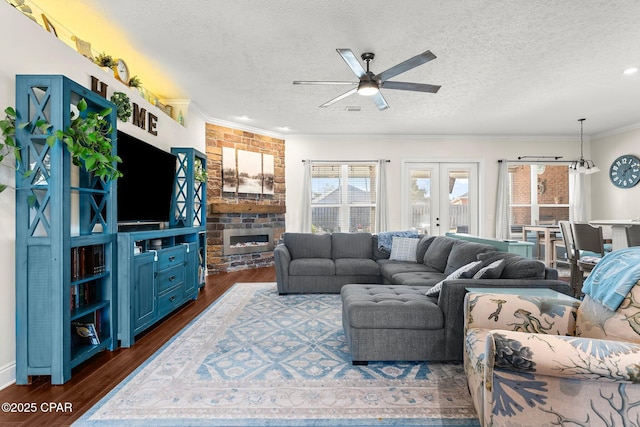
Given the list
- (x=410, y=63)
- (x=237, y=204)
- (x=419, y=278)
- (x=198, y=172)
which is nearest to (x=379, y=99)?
(x=410, y=63)

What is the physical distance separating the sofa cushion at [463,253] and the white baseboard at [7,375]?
3.61 meters

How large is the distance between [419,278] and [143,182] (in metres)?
2.98

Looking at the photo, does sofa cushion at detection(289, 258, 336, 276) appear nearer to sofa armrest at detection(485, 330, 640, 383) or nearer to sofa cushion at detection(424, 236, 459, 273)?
sofa cushion at detection(424, 236, 459, 273)

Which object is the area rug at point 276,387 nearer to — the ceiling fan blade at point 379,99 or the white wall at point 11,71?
the white wall at point 11,71

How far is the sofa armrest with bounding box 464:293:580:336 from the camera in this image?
1.67m

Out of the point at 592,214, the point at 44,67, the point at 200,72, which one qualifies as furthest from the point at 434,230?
the point at 44,67

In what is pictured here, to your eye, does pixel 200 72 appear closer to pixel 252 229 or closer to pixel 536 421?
pixel 252 229

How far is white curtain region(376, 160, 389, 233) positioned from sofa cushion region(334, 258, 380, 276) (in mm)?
2424

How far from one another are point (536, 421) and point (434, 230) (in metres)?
5.98

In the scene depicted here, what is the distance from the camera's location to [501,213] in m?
6.70

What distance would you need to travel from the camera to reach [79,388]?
1976 mm

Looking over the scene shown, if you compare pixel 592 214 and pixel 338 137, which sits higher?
pixel 338 137

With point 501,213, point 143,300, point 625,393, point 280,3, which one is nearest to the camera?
point 625,393

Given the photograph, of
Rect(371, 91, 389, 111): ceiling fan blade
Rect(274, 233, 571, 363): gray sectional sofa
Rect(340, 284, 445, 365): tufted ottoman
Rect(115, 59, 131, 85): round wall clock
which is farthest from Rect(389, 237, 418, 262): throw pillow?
Rect(115, 59, 131, 85): round wall clock
